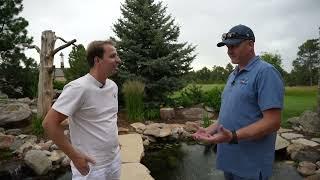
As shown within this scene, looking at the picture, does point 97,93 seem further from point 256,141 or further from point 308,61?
point 308,61

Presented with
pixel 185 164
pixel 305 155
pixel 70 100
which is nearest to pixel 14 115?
pixel 185 164

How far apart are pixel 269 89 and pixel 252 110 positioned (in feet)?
0.67

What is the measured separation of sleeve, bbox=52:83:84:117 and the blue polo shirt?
0.99 metres

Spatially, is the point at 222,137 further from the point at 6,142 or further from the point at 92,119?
the point at 6,142

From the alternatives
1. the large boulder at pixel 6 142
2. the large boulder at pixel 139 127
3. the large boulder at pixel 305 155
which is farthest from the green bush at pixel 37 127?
the large boulder at pixel 305 155

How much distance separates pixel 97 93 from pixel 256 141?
3.52 feet

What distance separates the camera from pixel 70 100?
2305 millimetres

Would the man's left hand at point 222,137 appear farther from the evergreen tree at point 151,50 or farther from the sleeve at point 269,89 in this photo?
the evergreen tree at point 151,50

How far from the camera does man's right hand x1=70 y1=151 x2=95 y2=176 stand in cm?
227

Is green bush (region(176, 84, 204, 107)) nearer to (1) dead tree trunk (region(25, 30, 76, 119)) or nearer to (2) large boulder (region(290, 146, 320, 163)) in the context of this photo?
(1) dead tree trunk (region(25, 30, 76, 119))

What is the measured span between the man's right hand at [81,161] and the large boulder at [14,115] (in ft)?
22.7

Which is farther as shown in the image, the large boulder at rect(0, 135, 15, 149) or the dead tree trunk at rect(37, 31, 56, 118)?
the dead tree trunk at rect(37, 31, 56, 118)

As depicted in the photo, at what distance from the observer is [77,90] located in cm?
235

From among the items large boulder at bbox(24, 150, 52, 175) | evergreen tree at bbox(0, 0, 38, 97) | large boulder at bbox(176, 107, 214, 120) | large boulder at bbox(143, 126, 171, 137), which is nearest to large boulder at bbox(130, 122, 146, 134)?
large boulder at bbox(143, 126, 171, 137)
